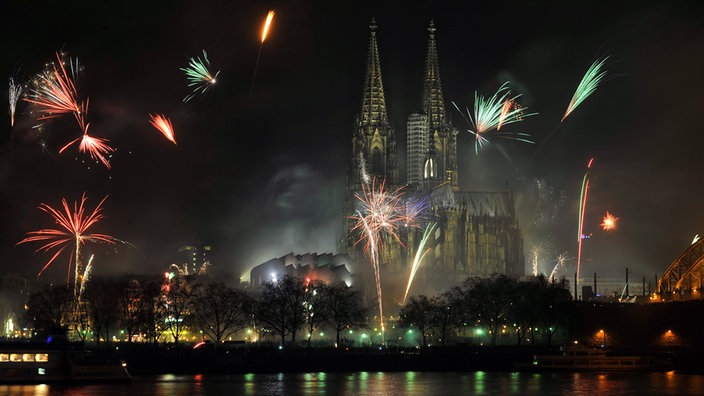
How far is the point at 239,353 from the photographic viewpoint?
105 meters

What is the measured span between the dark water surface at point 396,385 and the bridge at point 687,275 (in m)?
17.3

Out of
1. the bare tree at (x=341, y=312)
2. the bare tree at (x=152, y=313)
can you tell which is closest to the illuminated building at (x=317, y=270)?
the bare tree at (x=341, y=312)

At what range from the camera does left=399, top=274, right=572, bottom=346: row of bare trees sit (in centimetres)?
12325

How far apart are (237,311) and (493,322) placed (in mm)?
32357

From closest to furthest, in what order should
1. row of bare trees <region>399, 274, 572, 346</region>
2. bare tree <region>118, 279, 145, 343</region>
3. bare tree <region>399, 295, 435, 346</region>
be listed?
row of bare trees <region>399, 274, 572, 346</region>, bare tree <region>118, 279, 145, 343</region>, bare tree <region>399, 295, 435, 346</region>

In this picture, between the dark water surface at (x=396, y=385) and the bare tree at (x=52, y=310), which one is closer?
the dark water surface at (x=396, y=385)

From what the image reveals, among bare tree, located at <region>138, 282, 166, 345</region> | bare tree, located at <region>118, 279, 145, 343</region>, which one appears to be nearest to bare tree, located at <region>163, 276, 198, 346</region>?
bare tree, located at <region>138, 282, 166, 345</region>

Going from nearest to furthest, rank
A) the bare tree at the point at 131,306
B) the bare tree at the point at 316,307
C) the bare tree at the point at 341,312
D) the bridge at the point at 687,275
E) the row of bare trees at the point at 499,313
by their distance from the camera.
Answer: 1. the bridge at the point at 687,275
2. the row of bare trees at the point at 499,313
3. the bare tree at the point at 131,306
4. the bare tree at the point at 316,307
5. the bare tree at the point at 341,312

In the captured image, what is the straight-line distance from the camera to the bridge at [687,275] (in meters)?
113

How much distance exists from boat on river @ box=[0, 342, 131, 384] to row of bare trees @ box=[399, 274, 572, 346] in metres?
48.1

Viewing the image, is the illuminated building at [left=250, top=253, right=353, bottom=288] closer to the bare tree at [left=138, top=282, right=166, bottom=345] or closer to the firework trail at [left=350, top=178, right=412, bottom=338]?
the firework trail at [left=350, top=178, right=412, bottom=338]

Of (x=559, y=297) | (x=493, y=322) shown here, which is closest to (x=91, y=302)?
(x=493, y=322)

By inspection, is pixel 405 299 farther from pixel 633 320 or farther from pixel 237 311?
Answer: pixel 633 320

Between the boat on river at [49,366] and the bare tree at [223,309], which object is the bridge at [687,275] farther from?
the boat on river at [49,366]
